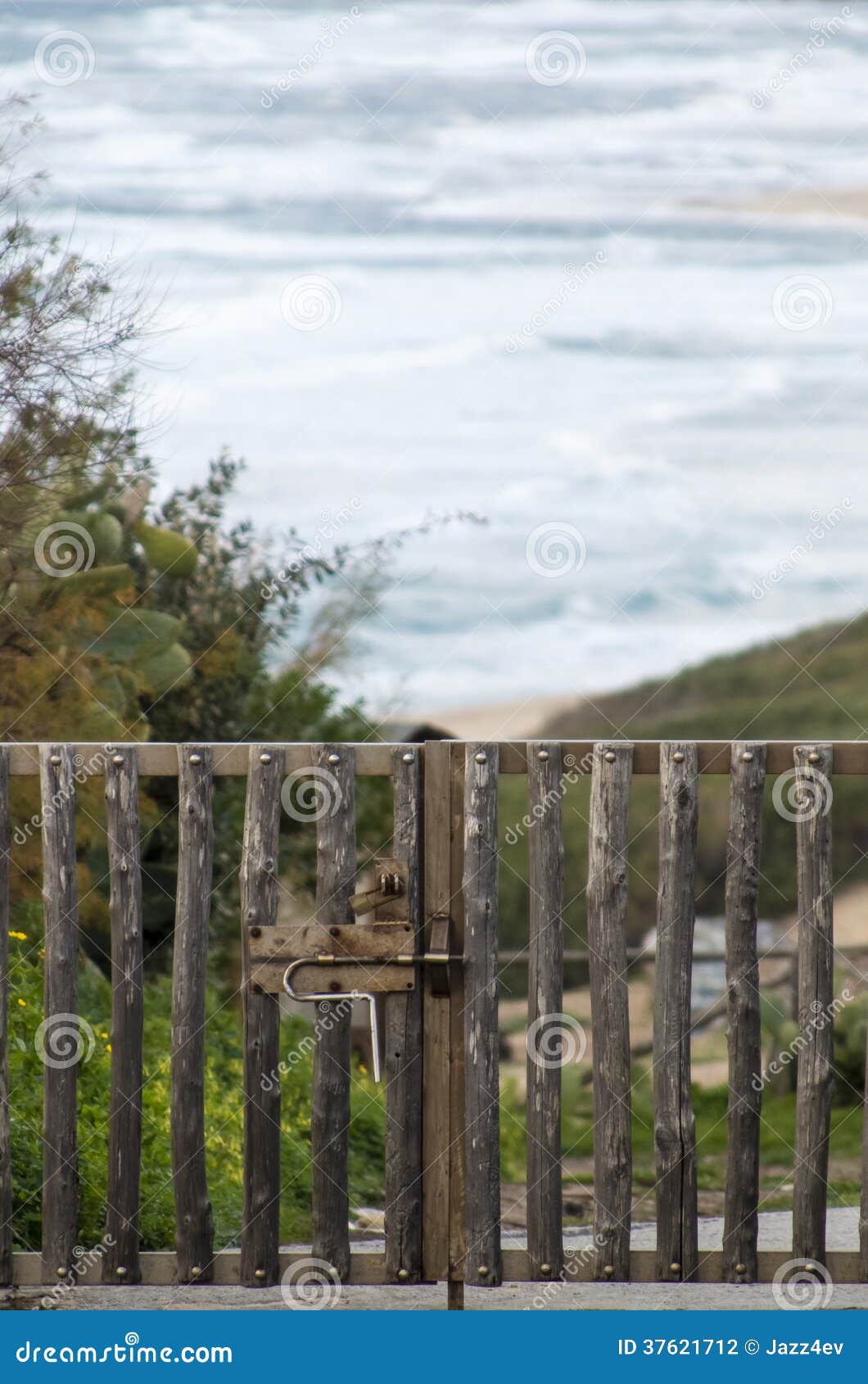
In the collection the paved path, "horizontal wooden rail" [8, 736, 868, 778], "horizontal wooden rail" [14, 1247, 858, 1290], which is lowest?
the paved path

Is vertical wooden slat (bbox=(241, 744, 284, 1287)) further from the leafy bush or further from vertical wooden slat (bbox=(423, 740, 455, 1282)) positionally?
the leafy bush

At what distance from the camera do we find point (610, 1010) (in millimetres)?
3873

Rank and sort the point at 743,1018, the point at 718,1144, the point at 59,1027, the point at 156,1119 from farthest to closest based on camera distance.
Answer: the point at 718,1144
the point at 156,1119
the point at 59,1027
the point at 743,1018

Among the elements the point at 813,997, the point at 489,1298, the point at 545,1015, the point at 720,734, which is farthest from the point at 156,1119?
the point at 720,734

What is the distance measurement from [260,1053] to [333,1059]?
215 mm

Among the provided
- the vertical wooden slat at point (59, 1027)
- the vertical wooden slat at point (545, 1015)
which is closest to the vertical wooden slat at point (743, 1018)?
the vertical wooden slat at point (545, 1015)

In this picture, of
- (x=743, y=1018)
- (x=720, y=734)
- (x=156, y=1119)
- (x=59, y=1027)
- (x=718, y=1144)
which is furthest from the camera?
(x=720, y=734)

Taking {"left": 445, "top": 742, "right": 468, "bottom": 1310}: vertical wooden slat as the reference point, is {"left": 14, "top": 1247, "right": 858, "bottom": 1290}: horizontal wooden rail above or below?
below

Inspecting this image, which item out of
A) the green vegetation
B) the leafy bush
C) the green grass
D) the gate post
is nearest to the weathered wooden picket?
the gate post

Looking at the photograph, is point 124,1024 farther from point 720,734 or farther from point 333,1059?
point 720,734

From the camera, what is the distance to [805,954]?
3902 mm

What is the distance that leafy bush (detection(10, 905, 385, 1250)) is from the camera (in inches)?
178

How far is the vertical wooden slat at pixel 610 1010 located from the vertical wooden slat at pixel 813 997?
51cm

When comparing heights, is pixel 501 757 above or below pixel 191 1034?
above
